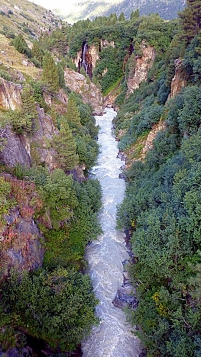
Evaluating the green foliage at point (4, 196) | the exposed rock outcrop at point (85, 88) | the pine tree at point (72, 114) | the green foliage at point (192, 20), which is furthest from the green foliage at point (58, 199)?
the exposed rock outcrop at point (85, 88)

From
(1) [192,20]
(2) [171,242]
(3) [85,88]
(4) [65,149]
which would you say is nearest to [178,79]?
(1) [192,20]

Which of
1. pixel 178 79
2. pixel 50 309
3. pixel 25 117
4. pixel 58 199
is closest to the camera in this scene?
pixel 50 309

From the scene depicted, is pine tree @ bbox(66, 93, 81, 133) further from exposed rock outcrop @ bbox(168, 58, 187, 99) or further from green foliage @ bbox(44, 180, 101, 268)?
exposed rock outcrop @ bbox(168, 58, 187, 99)

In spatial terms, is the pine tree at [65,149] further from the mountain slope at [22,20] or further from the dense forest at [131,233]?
the mountain slope at [22,20]

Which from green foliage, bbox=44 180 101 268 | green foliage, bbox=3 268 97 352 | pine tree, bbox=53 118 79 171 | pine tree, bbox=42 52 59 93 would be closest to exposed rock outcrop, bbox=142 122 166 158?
green foliage, bbox=44 180 101 268

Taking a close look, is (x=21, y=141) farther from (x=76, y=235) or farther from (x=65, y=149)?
(x=76, y=235)

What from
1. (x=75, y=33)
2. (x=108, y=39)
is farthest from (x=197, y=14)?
(x=75, y=33)

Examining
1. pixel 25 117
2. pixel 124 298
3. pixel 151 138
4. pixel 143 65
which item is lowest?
pixel 124 298
